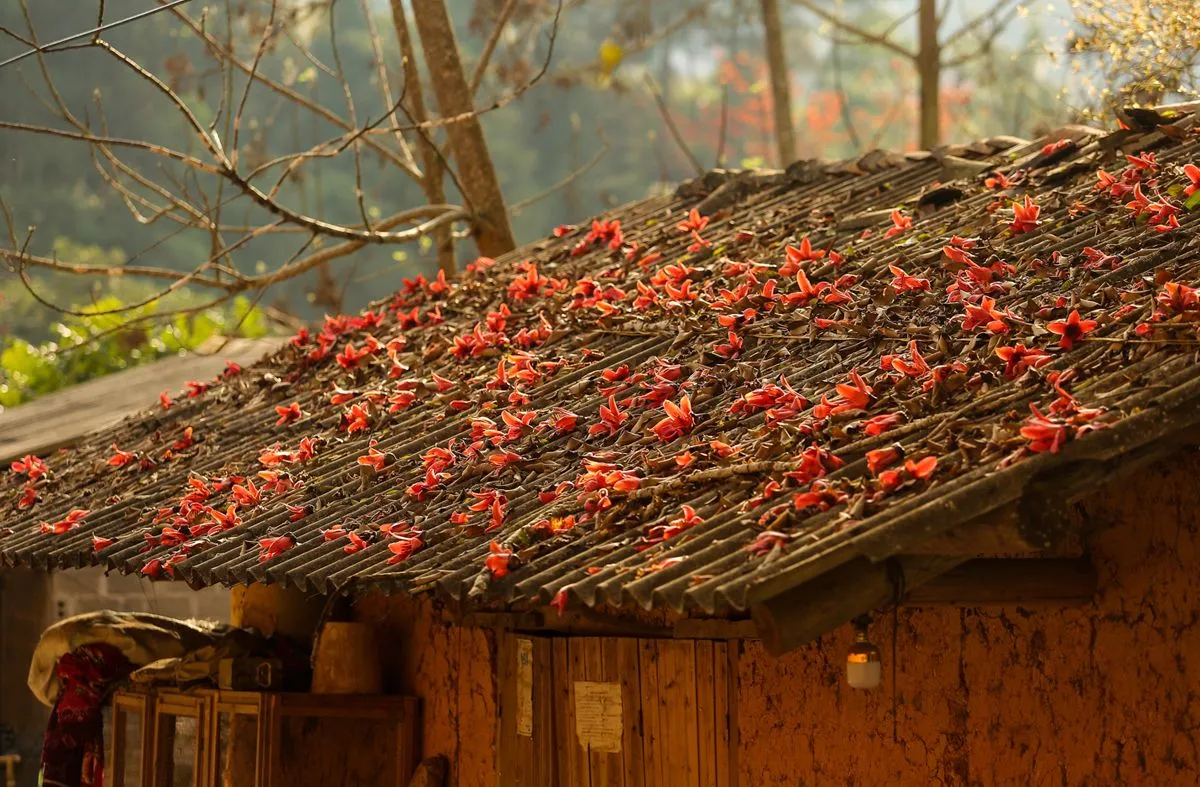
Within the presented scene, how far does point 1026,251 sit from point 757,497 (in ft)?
6.33

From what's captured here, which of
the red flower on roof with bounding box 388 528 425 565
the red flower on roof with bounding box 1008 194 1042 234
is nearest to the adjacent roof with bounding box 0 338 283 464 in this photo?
the red flower on roof with bounding box 388 528 425 565

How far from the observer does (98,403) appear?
12938mm

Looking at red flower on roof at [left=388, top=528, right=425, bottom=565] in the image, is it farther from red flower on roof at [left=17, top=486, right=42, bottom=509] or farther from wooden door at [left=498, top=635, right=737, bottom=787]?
red flower on roof at [left=17, top=486, right=42, bottom=509]

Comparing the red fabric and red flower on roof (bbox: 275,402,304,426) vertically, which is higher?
red flower on roof (bbox: 275,402,304,426)

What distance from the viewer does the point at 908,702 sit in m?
4.59

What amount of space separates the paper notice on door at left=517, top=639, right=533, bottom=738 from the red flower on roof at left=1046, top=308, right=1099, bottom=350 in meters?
2.55

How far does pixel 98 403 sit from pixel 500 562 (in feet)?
31.5

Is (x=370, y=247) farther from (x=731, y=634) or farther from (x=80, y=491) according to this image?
(x=731, y=634)

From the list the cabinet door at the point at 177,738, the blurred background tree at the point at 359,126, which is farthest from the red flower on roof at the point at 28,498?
the blurred background tree at the point at 359,126

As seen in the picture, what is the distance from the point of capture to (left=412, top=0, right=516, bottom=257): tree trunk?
12367 mm

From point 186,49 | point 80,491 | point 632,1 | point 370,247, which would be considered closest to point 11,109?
point 186,49

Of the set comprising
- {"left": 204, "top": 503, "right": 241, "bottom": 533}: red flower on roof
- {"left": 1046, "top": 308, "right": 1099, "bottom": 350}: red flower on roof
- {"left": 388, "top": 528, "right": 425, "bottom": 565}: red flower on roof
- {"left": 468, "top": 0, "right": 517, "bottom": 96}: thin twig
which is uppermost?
{"left": 468, "top": 0, "right": 517, "bottom": 96}: thin twig

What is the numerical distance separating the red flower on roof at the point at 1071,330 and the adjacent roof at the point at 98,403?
6842 mm

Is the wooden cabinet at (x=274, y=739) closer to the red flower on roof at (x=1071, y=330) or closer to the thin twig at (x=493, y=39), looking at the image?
the red flower on roof at (x=1071, y=330)
